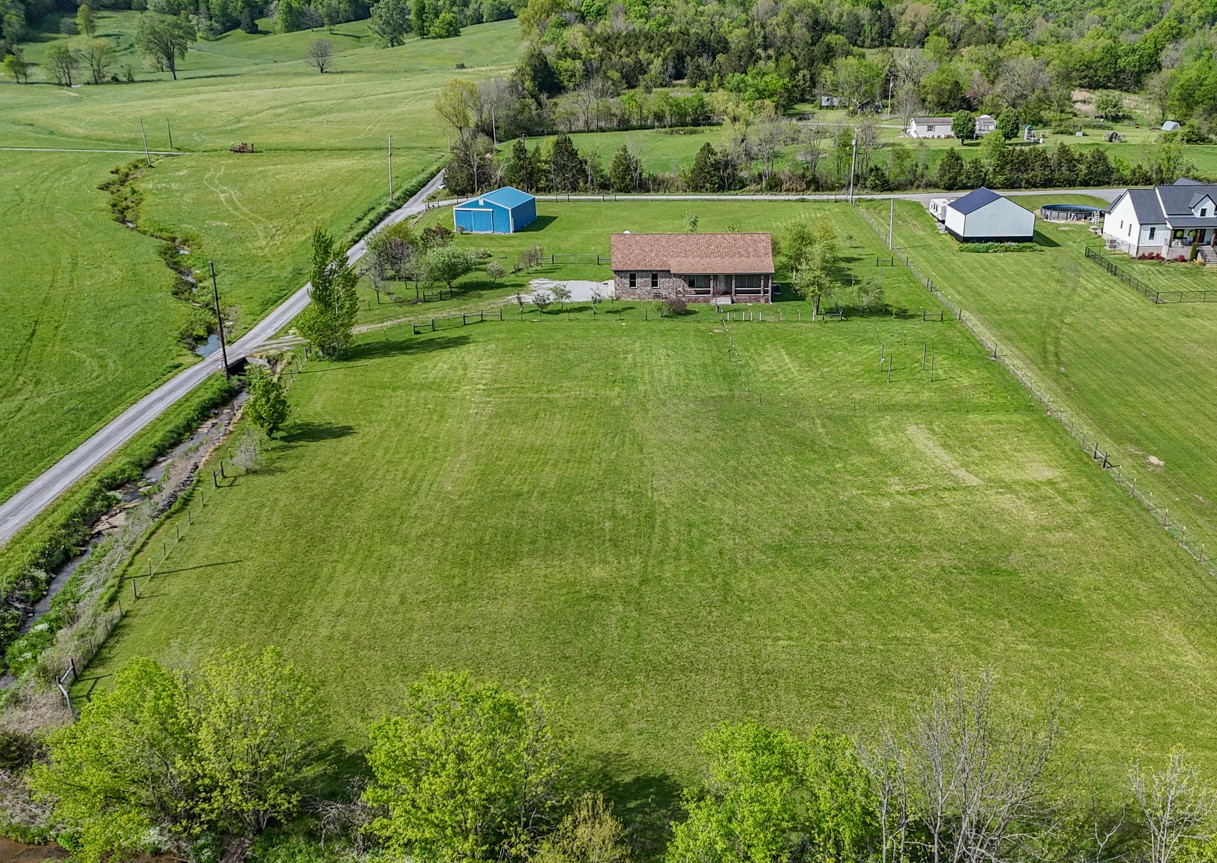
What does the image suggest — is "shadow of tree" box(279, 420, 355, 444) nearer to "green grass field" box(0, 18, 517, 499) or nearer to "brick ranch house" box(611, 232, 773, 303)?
"green grass field" box(0, 18, 517, 499)

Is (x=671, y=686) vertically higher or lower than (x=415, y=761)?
lower

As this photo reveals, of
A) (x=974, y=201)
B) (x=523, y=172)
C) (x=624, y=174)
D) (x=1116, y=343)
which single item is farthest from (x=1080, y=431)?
(x=523, y=172)

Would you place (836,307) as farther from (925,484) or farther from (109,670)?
(109,670)

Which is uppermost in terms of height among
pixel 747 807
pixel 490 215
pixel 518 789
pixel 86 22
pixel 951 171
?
pixel 86 22

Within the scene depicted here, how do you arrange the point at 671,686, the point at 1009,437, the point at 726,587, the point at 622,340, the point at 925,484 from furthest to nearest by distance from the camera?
the point at 622,340 → the point at 1009,437 → the point at 925,484 → the point at 726,587 → the point at 671,686

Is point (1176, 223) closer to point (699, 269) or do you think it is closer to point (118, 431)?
point (699, 269)

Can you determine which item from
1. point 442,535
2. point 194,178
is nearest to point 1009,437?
point 442,535

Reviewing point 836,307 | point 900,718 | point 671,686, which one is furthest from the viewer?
point 836,307
